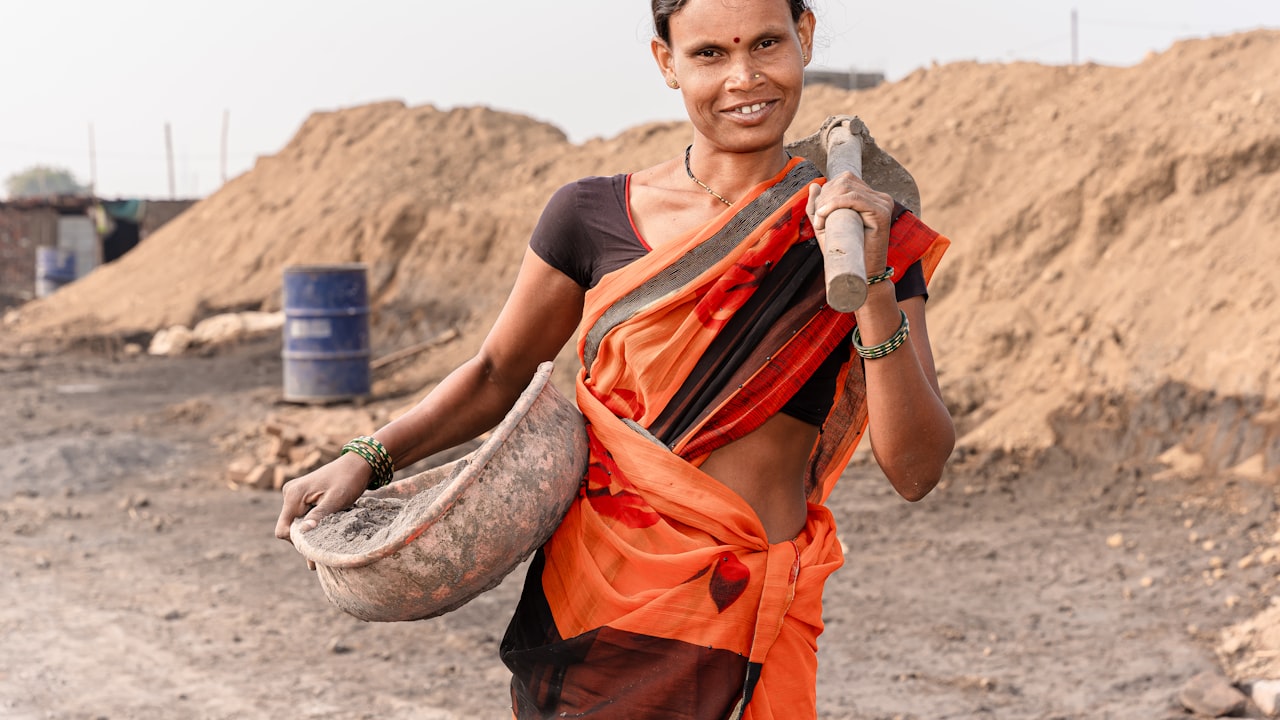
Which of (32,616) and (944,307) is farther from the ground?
(944,307)

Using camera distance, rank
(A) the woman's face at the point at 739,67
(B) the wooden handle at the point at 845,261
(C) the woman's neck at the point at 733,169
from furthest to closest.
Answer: (C) the woman's neck at the point at 733,169
(A) the woman's face at the point at 739,67
(B) the wooden handle at the point at 845,261

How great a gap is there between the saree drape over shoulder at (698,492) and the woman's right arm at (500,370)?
0.18 meters

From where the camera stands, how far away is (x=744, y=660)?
1.69m

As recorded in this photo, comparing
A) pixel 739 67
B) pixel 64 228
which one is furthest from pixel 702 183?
pixel 64 228

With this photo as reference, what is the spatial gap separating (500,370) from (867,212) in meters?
0.73

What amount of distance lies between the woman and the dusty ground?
8.55 ft

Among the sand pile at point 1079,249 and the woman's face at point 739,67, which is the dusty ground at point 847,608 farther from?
the woman's face at point 739,67

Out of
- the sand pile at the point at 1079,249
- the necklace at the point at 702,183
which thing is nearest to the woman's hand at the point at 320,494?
the necklace at the point at 702,183

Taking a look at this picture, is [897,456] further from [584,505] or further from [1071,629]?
[1071,629]

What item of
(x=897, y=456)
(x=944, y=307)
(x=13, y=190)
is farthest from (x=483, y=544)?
(x=13, y=190)

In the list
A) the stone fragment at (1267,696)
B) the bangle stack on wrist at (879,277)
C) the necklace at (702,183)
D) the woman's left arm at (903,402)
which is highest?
the necklace at (702,183)

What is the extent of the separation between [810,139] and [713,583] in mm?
778

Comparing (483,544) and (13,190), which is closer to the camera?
(483,544)

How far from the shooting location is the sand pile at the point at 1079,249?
21.9ft
